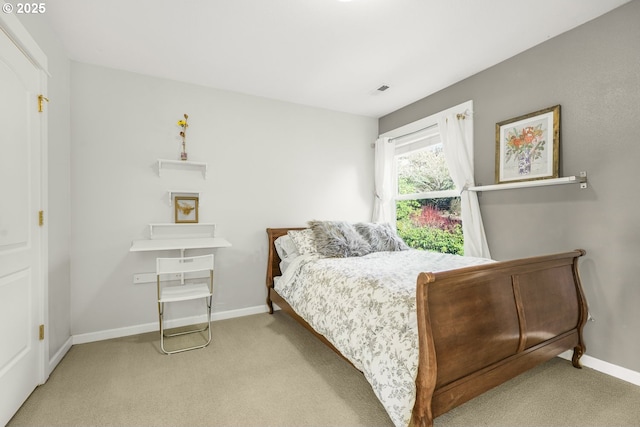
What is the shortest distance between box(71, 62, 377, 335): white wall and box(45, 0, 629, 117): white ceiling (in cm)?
31

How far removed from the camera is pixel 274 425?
5.09 feet

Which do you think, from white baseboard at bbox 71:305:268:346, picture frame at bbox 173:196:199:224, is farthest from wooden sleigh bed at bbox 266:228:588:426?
picture frame at bbox 173:196:199:224

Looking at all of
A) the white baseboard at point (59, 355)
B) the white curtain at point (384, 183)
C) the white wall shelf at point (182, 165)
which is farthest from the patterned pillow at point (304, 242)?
the white baseboard at point (59, 355)

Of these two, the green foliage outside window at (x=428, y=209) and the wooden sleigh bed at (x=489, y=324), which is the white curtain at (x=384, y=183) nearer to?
the green foliage outside window at (x=428, y=209)

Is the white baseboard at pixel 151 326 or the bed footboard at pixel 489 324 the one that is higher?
the bed footboard at pixel 489 324

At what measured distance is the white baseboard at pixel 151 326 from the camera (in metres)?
2.59

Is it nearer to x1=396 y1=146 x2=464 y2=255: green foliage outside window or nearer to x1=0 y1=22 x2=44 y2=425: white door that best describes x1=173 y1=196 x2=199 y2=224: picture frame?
x1=0 y1=22 x2=44 y2=425: white door

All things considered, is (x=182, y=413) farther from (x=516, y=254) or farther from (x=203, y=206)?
(x=516, y=254)

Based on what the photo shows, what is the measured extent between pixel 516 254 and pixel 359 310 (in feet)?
5.62

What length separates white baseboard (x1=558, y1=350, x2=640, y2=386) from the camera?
1950mm

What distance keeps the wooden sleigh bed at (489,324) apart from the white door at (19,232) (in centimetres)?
211

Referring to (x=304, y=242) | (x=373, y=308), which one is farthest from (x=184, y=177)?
(x=373, y=308)

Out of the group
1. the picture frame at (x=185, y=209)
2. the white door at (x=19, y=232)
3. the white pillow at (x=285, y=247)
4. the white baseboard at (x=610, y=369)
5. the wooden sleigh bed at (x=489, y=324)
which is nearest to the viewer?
the wooden sleigh bed at (x=489, y=324)

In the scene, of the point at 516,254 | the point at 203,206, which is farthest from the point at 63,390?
the point at 516,254
